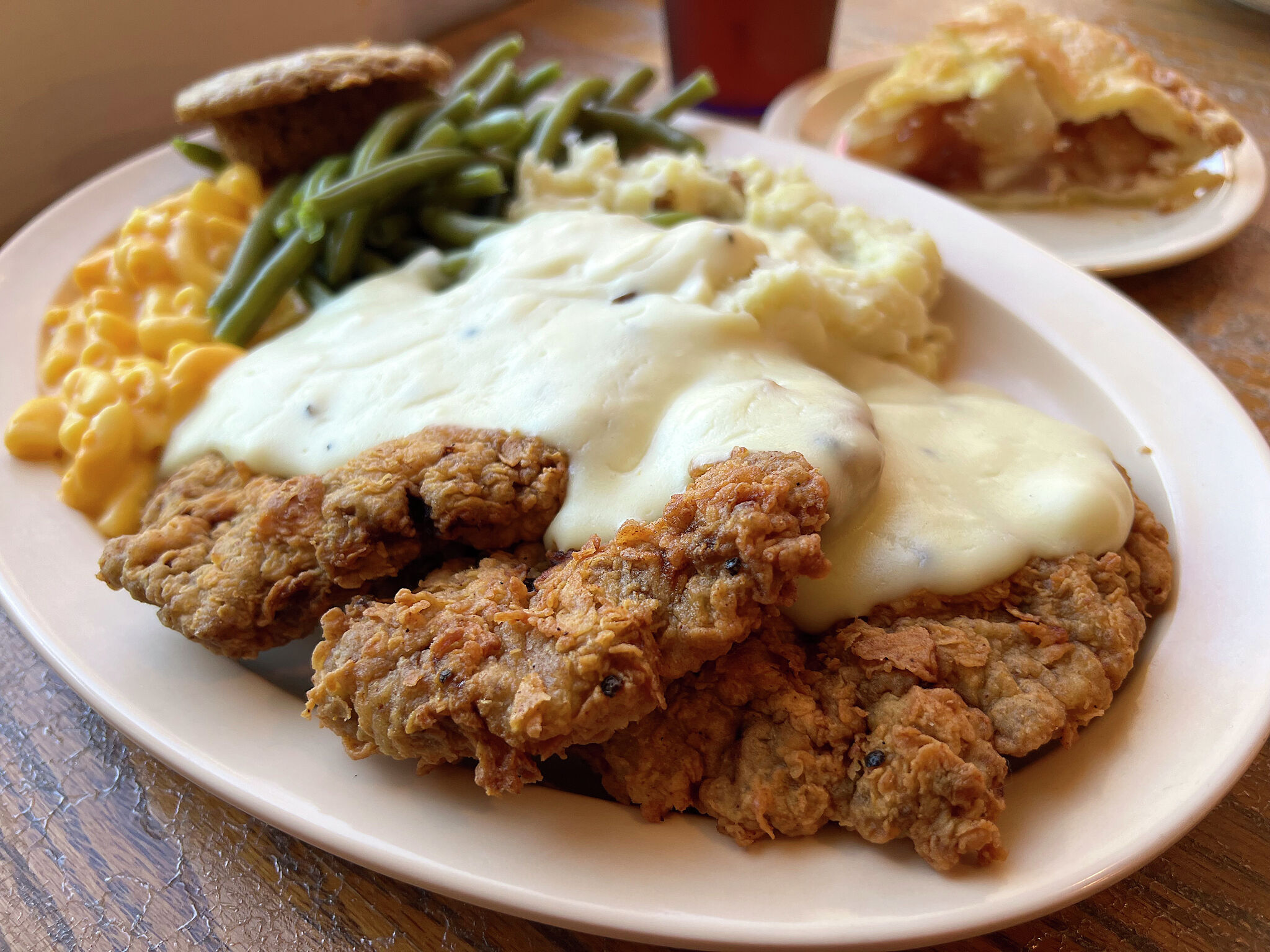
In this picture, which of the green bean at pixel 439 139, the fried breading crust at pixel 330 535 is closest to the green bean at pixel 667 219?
the green bean at pixel 439 139

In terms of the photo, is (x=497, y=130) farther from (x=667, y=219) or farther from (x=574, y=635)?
(x=574, y=635)

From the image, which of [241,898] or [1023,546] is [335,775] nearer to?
[241,898]

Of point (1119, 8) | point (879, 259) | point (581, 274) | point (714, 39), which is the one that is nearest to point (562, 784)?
point (581, 274)

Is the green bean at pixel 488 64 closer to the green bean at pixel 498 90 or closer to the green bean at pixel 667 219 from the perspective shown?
the green bean at pixel 498 90

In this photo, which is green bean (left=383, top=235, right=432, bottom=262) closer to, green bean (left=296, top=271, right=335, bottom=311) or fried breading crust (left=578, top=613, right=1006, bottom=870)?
green bean (left=296, top=271, right=335, bottom=311)

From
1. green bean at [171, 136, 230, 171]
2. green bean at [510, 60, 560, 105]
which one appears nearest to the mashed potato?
green bean at [510, 60, 560, 105]

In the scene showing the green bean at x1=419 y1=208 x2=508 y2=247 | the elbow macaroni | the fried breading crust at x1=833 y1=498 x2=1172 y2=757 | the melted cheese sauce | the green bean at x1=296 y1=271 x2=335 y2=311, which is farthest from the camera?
the green bean at x1=419 y1=208 x2=508 y2=247
